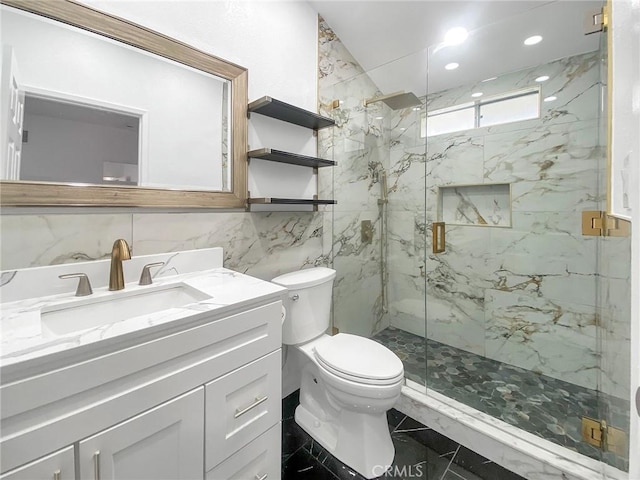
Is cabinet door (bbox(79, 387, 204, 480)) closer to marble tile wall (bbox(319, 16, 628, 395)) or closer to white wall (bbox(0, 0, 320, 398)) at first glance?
white wall (bbox(0, 0, 320, 398))

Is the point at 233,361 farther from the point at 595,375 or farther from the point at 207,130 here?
the point at 595,375

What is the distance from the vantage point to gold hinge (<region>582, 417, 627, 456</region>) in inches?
40.3

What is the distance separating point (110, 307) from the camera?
1004 millimetres

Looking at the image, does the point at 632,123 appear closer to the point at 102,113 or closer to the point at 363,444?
the point at 363,444

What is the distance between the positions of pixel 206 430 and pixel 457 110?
2647 millimetres

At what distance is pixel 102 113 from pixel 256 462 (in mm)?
1437

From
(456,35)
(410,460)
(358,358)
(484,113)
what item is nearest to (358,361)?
(358,358)

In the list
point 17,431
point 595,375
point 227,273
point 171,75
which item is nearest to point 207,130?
point 171,75

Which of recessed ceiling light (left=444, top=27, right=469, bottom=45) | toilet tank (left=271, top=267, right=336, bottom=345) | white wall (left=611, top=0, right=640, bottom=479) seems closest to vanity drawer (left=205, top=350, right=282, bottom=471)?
toilet tank (left=271, top=267, right=336, bottom=345)

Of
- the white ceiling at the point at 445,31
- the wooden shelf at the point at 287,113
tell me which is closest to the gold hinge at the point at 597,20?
the white ceiling at the point at 445,31

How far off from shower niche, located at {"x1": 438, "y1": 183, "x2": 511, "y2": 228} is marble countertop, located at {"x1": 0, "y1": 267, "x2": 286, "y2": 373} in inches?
73.4

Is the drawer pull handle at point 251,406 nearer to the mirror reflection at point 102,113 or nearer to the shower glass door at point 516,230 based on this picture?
the mirror reflection at point 102,113

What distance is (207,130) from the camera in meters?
1.39

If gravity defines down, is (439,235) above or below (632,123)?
below
